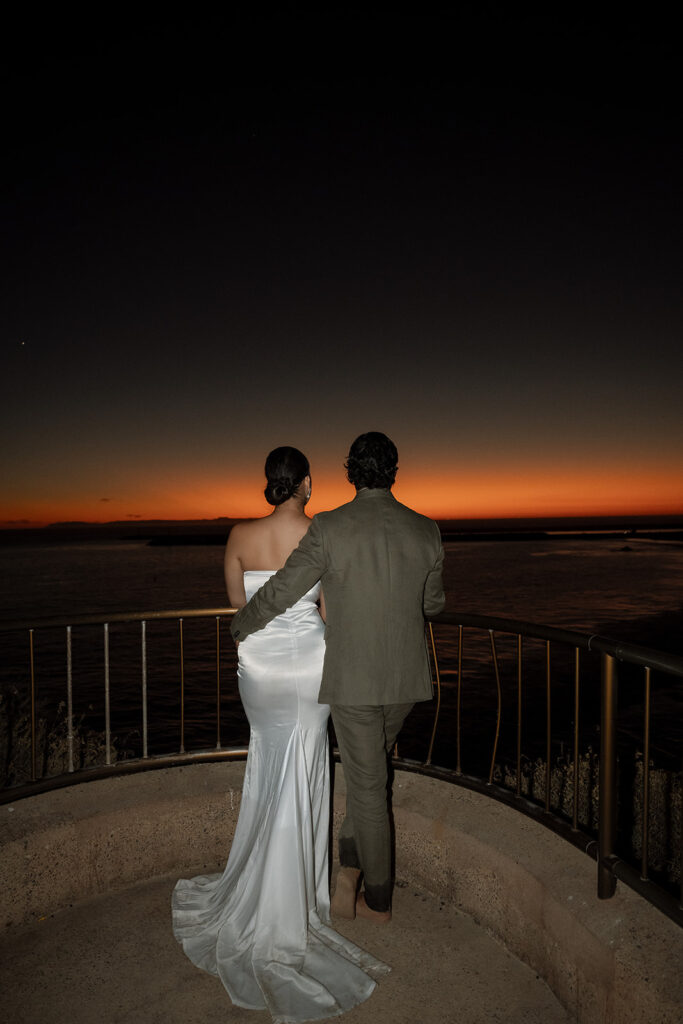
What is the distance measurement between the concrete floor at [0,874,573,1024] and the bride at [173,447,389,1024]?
4.6 inches

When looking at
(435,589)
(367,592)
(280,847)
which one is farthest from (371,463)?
(280,847)

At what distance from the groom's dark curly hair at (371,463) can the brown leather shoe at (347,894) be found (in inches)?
68.9

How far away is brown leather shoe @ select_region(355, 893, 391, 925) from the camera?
302 cm

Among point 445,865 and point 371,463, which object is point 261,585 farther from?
point 445,865

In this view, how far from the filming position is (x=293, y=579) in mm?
2668

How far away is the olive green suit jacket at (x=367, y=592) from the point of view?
2668mm

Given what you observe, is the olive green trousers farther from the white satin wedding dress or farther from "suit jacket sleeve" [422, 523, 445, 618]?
"suit jacket sleeve" [422, 523, 445, 618]

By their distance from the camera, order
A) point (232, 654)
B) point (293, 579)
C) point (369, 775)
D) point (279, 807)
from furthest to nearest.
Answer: point (232, 654) → point (279, 807) → point (369, 775) → point (293, 579)

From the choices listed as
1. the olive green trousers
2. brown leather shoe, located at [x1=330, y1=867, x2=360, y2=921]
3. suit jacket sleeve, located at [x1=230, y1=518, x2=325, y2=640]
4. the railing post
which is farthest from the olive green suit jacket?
brown leather shoe, located at [x1=330, y1=867, x2=360, y2=921]

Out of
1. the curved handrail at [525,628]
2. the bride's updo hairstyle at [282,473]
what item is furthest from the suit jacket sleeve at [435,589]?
the bride's updo hairstyle at [282,473]

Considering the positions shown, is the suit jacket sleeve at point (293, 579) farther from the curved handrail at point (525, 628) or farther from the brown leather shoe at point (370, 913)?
the brown leather shoe at point (370, 913)

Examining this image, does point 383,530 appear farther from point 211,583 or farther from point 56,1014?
point 211,583

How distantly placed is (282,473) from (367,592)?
0.63m

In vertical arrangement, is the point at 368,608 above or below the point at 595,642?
above
